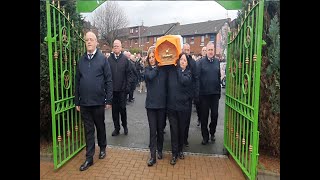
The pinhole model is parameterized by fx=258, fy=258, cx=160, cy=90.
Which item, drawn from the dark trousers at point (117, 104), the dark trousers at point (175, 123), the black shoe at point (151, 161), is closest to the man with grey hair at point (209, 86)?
the dark trousers at point (175, 123)

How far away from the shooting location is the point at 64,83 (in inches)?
166

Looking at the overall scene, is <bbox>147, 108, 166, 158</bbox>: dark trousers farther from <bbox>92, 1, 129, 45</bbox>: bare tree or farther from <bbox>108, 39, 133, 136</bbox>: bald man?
<bbox>92, 1, 129, 45</bbox>: bare tree

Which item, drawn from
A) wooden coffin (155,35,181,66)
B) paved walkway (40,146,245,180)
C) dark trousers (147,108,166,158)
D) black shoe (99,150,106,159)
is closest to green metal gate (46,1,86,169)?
paved walkway (40,146,245,180)

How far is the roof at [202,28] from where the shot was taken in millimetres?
40406

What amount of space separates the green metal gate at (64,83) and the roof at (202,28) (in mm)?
37187

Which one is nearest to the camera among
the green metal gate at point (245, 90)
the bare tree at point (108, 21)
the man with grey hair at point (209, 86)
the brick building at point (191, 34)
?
the green metal gate at point (245, 90)

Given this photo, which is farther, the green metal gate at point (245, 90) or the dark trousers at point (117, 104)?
the dark trousers at point (117, 104)

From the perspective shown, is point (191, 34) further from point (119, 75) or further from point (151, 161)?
point (151, 161)

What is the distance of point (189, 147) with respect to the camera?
5.18 metres

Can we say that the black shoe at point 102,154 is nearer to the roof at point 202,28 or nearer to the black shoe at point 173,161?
the black shoe at point 173,161

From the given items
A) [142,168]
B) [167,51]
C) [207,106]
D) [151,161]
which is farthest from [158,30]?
[142,168]

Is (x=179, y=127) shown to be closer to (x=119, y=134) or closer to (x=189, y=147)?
(x=189, y=147)

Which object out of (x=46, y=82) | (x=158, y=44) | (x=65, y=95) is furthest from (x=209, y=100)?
(x=46, y=82)

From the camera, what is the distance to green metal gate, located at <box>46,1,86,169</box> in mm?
3895
